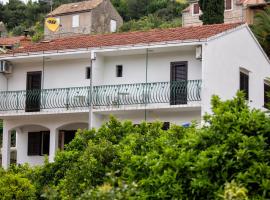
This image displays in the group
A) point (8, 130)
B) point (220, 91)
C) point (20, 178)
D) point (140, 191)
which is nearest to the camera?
point (140, 191)

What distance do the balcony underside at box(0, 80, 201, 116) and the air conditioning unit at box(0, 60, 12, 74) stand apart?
964 millimetres

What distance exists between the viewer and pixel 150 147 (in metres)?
15.9

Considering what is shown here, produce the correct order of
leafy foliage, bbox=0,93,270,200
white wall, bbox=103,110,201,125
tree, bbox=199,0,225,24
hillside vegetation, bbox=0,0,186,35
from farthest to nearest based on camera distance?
1. hillside vegetation, bbox=0,0,186,35
2. tree, bbox=199,0,225,24
3. white wall, bbox=103,110,201,125
4. leafy foliage, bbox=0,93,270,200

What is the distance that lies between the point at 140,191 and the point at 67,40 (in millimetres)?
25109

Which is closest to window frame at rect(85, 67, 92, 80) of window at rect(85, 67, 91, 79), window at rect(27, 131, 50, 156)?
window at rect(85, 67, 91, 79)

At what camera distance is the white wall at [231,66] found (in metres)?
30.1

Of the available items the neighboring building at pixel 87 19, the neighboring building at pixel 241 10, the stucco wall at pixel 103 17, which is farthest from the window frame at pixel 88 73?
the stucco wall at pixel 103 17

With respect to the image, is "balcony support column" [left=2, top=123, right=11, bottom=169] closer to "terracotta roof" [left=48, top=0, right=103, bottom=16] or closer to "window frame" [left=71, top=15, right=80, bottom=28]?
"terracotta roof" [left=48, top=0, right=103, bottom=16]

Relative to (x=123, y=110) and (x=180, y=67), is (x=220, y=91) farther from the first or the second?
(x=123, y=110)

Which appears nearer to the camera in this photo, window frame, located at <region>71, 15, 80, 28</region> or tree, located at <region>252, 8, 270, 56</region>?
tree, located at <region>252, 8, 270, 56</region>

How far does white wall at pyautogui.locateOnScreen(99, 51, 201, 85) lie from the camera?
3116cm

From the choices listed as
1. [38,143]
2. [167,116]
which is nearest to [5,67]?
[38,143]

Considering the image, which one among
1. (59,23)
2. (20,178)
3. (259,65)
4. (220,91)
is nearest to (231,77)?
(220,91)

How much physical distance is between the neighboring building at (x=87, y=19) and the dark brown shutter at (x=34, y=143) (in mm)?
47482
